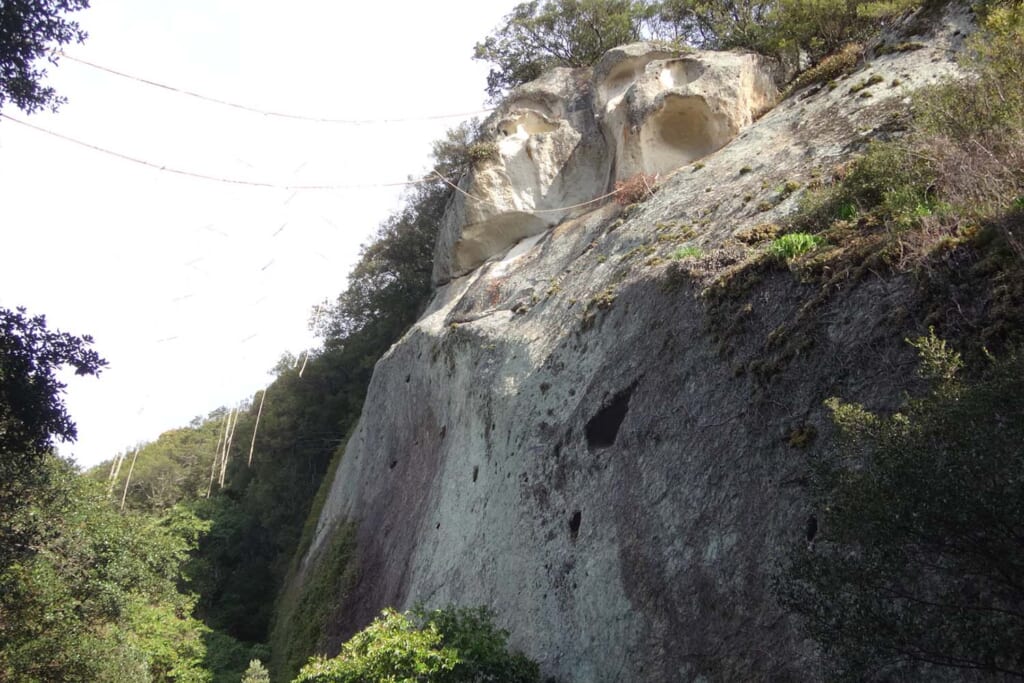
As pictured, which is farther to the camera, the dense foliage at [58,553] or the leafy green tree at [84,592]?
the leafy green tree at [84,592]

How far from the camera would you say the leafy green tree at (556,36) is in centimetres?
2656

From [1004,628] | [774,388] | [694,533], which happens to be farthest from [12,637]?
[1004,628]

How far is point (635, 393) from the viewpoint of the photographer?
33.1 feet

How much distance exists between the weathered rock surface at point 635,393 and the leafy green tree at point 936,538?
4.52 feet

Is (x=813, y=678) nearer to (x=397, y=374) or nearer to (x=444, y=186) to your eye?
(x=397, y=374)

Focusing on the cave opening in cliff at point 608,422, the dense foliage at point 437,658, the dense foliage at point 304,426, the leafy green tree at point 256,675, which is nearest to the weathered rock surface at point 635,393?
the cave opening in cliff at point 608,422

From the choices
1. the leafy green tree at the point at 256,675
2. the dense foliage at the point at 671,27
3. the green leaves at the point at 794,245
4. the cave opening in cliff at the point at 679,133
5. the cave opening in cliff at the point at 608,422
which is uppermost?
the dense foliage at the point at 671,27

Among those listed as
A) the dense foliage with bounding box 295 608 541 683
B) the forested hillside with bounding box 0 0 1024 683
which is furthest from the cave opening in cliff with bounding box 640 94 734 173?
the dense foliage with bounding box 295 608 541 683

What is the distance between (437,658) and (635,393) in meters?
4.16

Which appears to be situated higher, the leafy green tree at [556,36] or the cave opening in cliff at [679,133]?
the leafy green tree at [556,36]

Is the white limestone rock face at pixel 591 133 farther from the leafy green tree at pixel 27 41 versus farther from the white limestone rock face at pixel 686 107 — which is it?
the leafy green tree at pixel 27 41

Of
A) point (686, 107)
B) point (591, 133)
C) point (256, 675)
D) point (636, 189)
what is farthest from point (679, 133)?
point (256, 675)

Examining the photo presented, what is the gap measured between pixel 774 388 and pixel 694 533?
68.9 inches

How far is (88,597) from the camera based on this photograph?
15.3m
